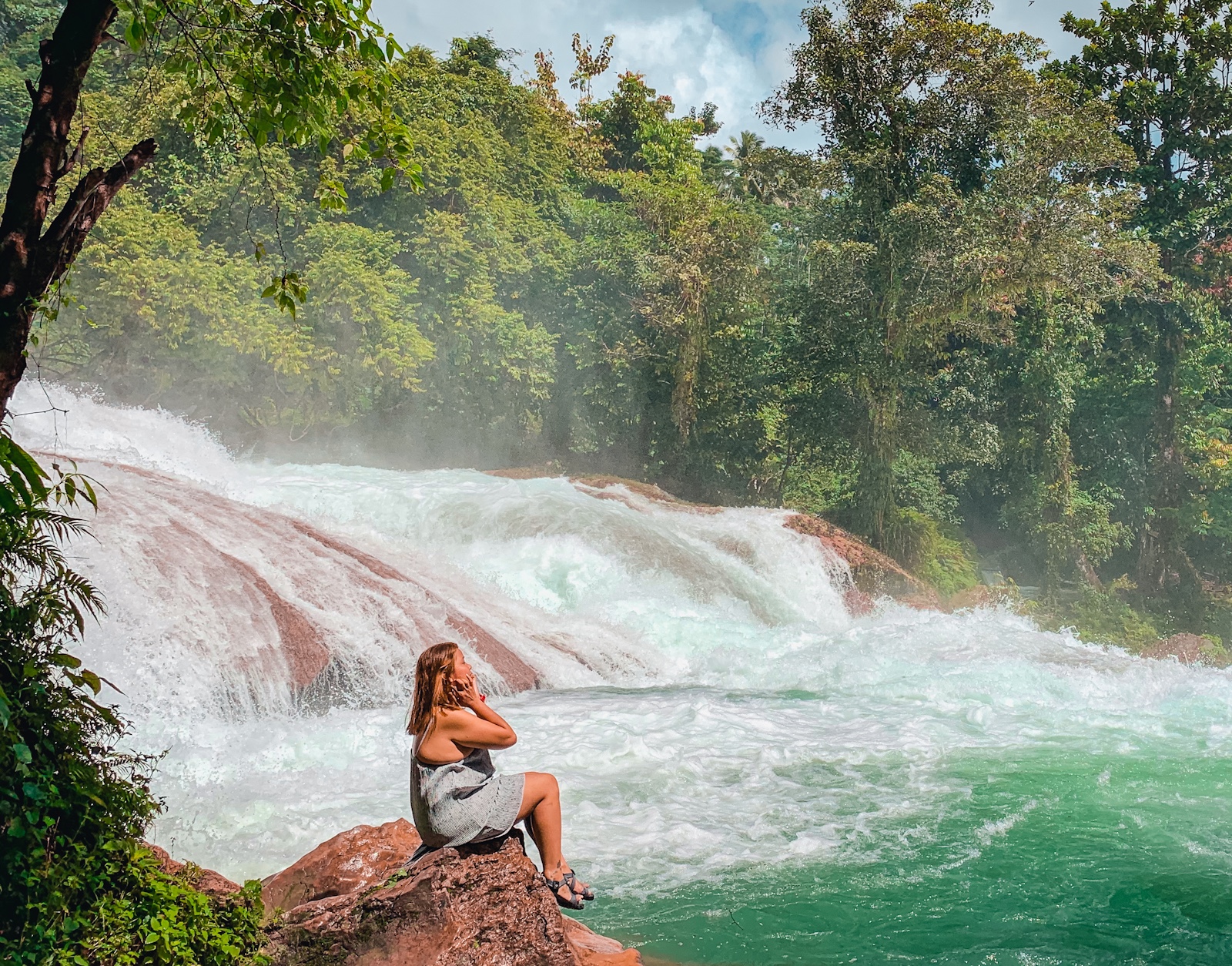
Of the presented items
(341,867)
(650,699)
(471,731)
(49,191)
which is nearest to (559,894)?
(471,731)

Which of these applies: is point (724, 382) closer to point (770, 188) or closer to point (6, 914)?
point (770, 188)

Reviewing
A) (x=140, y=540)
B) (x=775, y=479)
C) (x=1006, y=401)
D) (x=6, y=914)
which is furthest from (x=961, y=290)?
(x=6, y=914)

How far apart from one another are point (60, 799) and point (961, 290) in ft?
58.3

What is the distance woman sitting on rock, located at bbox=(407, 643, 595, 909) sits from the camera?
3359 millimetres

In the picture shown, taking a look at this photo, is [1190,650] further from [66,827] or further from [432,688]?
[66,827]

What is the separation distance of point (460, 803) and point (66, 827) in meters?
1.18

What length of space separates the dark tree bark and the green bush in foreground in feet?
1.57

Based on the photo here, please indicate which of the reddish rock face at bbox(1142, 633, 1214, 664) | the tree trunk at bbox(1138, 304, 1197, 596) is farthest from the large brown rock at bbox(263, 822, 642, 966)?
A: the tree trunk at bbox(1138, 304, 1197, 596)

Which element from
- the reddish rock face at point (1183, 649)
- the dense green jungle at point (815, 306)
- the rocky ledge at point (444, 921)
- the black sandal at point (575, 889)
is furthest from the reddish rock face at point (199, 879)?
the reddish rock face at point (1183, 649)

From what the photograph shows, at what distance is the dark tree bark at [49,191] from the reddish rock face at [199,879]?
65.6 inches

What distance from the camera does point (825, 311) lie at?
19.6 meters

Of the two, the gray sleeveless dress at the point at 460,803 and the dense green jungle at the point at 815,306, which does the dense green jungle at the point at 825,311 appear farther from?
the gray sleeveless dress at the point at 460,803

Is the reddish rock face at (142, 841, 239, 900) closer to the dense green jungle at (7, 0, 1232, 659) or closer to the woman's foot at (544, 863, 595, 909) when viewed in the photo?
the woman's foot at (544, 863, 595, 909)

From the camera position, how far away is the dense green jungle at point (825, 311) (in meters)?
18.5
